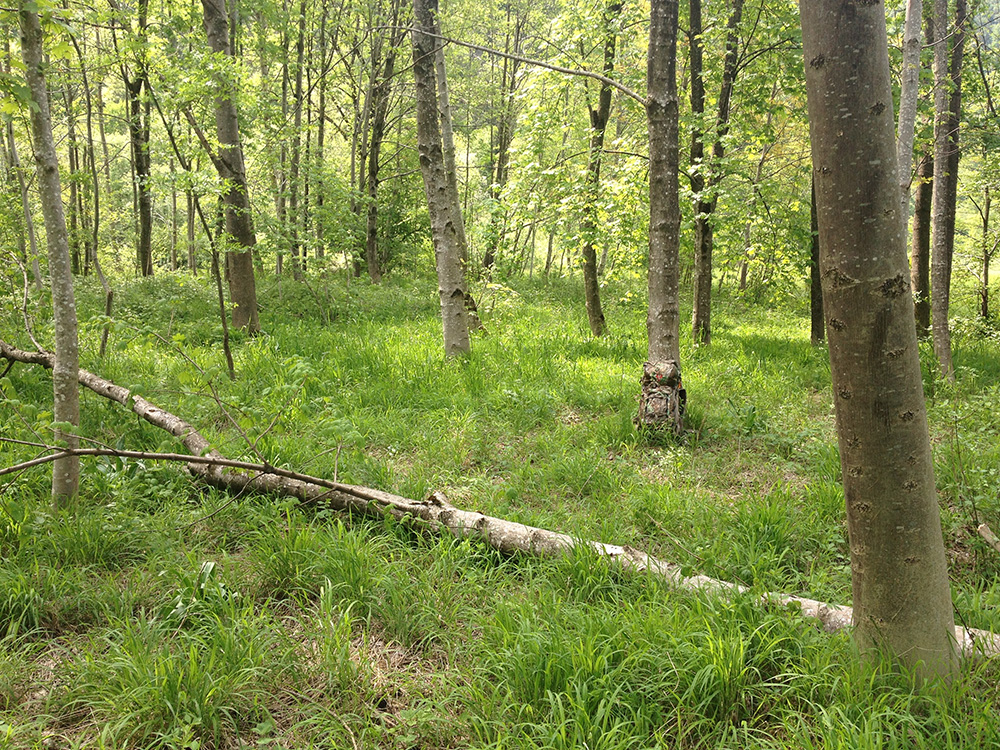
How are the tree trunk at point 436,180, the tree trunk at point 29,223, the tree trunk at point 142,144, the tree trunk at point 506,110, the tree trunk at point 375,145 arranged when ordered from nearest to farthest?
the tree trunk at point 29,223 < the tree trunk at point 436,180 < the tree trunk at point 142,144 < the tree trunk at point 375,145 < the tree trunk at point 506,110

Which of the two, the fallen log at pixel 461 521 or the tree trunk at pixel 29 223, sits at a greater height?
the tree trunk at pixel 29 223

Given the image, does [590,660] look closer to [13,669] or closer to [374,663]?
[374,663]

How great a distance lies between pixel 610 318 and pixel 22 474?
31.8ft

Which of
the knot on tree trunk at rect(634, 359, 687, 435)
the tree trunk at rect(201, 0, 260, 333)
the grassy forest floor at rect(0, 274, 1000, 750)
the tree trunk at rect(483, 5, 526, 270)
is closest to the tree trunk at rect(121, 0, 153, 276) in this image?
the tree trunk at rect(201, 0, 260, 333)

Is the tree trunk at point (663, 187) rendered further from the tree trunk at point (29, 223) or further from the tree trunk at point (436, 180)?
the tree trunk at point (29, 223)

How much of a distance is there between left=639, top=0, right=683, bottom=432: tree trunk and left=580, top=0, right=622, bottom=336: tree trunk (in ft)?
5.13

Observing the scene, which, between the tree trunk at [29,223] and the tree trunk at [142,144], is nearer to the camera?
the tree trunk at [29,223]

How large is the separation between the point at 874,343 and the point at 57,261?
4280mm

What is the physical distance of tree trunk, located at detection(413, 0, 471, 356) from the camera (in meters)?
6.77

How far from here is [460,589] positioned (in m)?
3.08

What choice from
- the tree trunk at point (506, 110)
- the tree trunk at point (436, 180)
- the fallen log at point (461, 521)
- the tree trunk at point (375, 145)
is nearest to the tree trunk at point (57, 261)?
the fallen log at point (461, 521)

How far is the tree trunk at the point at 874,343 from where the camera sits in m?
1.91

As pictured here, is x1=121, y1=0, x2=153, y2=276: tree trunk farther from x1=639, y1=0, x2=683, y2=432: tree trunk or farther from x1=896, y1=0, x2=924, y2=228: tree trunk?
x1=896, y1=0, x2=924, y2=228: tree trunk

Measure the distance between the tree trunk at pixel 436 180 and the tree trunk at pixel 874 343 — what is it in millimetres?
5416
